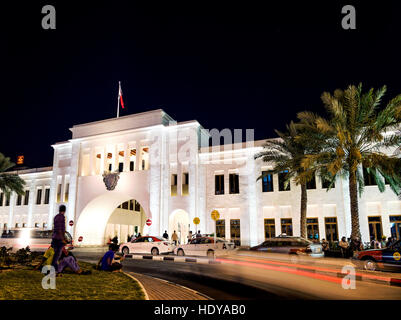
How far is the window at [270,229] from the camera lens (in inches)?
1169

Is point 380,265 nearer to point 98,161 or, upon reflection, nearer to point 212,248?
point 212,248

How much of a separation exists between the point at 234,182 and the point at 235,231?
4.56m

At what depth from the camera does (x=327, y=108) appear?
19719 mm

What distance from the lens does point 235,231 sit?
3075cm

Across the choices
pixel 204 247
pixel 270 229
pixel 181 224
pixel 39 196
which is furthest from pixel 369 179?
pixel 39 196

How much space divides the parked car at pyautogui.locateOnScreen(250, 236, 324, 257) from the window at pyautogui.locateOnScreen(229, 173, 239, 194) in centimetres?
1288

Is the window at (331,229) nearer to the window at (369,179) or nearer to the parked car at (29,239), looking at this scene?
the window at (369,179)

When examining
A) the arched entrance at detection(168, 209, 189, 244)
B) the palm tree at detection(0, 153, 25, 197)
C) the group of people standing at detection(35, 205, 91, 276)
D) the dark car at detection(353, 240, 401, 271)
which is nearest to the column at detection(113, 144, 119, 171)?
the arched entrance at detection(168, 209, 189, 244)

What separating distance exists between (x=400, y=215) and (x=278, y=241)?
1305cm

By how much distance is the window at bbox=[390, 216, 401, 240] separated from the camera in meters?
25.2

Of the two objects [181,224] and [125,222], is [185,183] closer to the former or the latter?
[181,224]

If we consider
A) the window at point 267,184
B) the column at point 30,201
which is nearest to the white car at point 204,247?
the window at point 267,184
